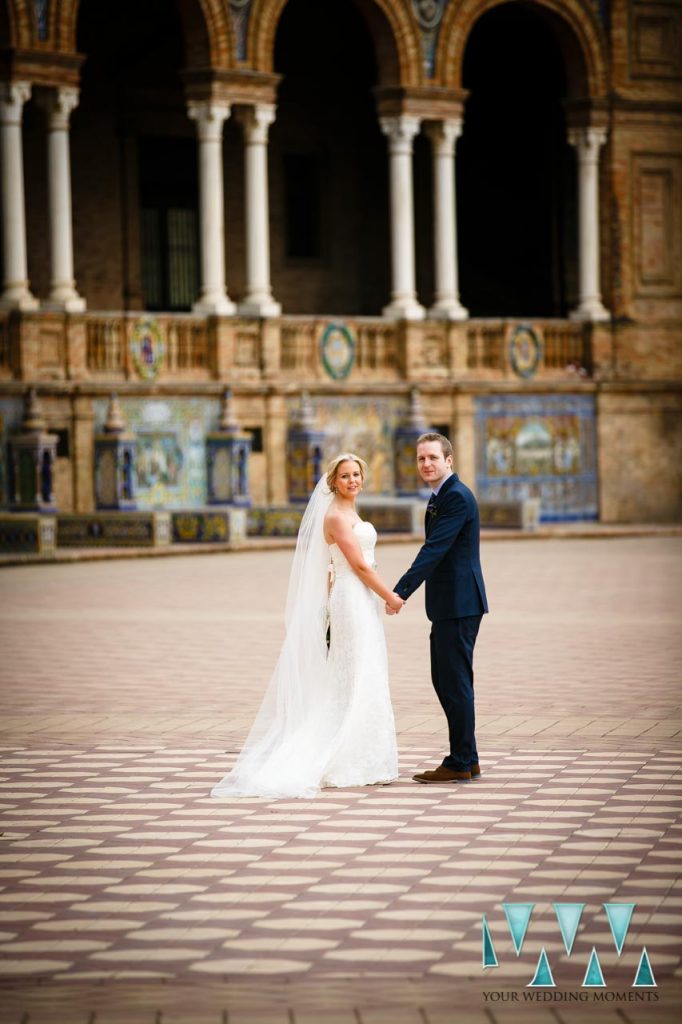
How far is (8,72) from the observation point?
26234 millimetres

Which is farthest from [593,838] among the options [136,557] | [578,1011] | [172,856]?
Result: [136,557]

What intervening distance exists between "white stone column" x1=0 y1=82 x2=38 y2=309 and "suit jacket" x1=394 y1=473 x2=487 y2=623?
18.8 meters

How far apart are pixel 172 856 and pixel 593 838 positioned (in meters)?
1.50

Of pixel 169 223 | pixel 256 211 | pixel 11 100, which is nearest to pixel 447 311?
pixel 256 211

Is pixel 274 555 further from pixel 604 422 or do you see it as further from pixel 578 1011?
pixel 578 1011

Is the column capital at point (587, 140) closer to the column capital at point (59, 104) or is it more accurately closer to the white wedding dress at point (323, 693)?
the column capital at point (59, 104)

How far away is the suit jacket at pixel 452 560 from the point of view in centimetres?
827

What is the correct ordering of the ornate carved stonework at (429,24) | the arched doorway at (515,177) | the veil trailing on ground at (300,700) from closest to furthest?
1. the veil trailing on ground at (300,700)
2. the ornate carved stonework at (429,24)
3. the arched doorway at (515,177)

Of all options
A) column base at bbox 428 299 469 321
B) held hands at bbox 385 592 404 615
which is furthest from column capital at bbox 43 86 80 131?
held hands at bbox 385 592 404 615

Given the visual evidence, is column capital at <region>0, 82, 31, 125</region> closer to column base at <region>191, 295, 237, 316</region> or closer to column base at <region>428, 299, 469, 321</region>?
column base at <region>191, 295, 237, 316</region>

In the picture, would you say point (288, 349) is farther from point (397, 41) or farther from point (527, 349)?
point (397, 41)

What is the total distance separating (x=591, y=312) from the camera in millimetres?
31453

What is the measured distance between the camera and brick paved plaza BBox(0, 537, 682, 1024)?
5.12m

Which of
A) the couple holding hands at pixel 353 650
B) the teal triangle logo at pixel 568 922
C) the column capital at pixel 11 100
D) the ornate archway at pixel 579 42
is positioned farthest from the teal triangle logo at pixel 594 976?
the ornate archway at pixel 579 42
